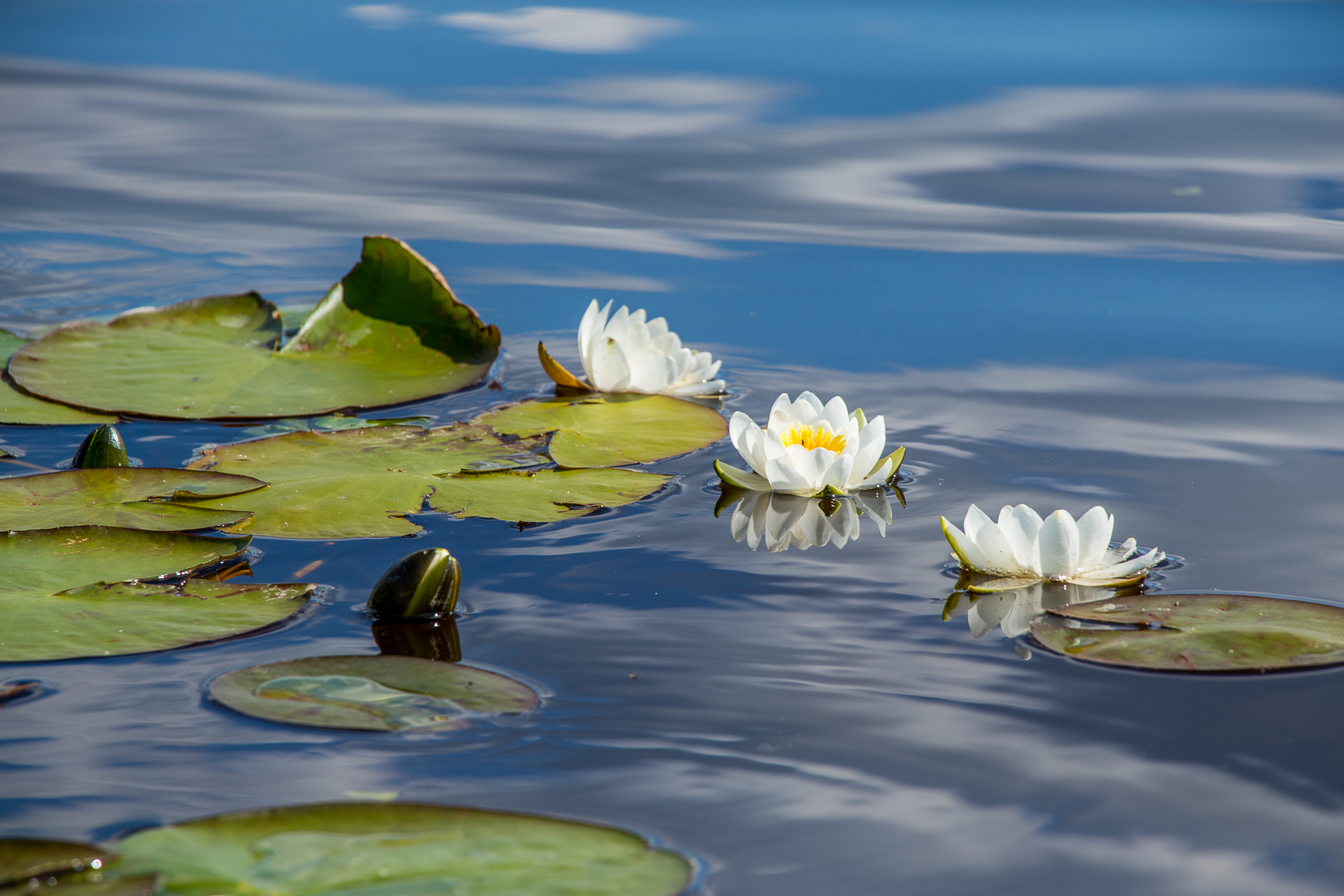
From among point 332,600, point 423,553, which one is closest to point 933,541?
point 423,553

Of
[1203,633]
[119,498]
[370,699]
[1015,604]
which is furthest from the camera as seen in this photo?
[119,498]

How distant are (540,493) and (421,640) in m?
0.64

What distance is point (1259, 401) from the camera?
10.2 feet

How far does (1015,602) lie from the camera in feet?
6.41

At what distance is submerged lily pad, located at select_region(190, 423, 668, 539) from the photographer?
2.20 meters

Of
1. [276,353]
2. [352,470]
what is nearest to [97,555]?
[352,470]

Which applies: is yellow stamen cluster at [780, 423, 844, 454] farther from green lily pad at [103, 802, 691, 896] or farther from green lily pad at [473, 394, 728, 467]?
green lily pad at [103, 802, 691, 896]

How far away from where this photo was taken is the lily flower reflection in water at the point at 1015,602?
186 centimetres

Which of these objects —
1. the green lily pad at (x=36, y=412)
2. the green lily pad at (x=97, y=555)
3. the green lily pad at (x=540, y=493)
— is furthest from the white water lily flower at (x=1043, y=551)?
the green lily pad at (x=36, y=412)

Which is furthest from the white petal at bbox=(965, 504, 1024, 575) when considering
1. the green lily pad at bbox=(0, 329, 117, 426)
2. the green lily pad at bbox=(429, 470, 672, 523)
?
the green lily pad at bbox=(0, 329, 117, 426)

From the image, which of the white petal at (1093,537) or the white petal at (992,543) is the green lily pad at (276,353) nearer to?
the white petal at (992,543)

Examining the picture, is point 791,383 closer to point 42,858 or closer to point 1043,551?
point 1043,551

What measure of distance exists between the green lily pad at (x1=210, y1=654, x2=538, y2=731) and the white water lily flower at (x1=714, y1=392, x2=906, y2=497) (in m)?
0.96

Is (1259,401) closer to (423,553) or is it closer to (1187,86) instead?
(423,553)
